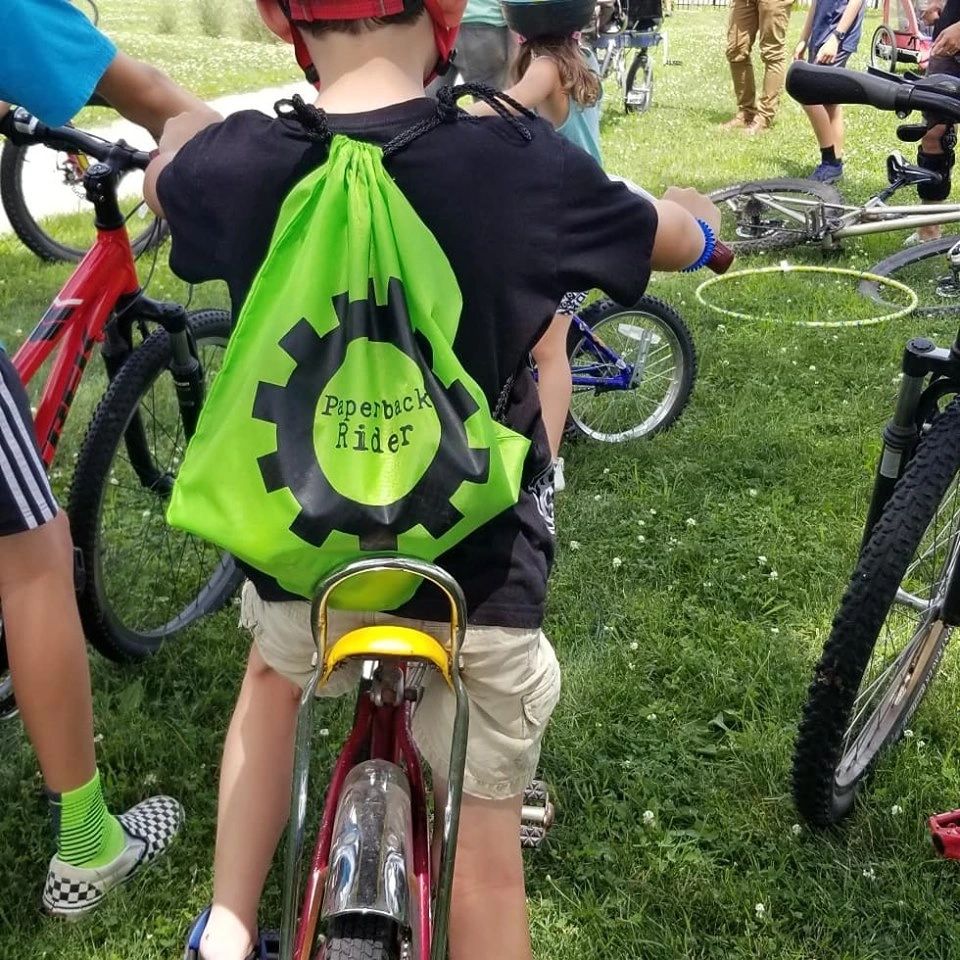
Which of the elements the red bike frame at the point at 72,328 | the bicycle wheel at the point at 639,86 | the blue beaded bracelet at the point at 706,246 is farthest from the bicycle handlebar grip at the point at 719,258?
the bicycle wheel at the point at 639,86

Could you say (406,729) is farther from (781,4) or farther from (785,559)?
(781,4)

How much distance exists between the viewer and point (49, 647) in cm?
218

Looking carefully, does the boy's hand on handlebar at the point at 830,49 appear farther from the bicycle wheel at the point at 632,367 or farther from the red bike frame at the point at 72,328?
the red bike frame at the point at 72,328

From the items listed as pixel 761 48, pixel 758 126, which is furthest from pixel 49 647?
pixel 758 126

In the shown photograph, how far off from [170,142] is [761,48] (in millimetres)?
9571

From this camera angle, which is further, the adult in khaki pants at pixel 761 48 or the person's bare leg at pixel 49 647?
the adult in khaki pants at pixel 761 48

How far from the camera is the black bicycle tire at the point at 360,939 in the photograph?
140cm

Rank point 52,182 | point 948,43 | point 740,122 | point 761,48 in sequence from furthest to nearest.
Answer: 1. point 740,122
2. point 761,48
3. point 52,182
4. point 948,43

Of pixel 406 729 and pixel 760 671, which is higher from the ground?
pixel 406 729

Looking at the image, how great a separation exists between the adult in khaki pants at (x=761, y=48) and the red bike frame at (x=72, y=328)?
8630 mm

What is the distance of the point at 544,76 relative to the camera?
12.1 ft

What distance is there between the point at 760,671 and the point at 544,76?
84.2 inches

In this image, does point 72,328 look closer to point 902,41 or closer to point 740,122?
point 740,122

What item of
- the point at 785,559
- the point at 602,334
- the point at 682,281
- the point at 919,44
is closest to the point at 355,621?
the point at 785,559
